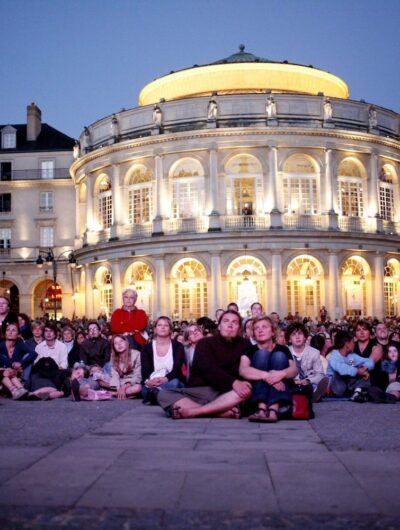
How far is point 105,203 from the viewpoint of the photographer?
50344 mm

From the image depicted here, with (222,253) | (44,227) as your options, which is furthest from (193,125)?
(44,227)

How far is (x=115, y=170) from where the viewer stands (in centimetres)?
4822

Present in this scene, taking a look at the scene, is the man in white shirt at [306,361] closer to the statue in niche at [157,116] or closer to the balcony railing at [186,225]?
the balcony railing at [186,225]

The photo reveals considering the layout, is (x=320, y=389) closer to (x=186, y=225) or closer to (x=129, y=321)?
(x=129, y=321)

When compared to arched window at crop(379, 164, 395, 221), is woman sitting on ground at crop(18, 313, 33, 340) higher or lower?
lower

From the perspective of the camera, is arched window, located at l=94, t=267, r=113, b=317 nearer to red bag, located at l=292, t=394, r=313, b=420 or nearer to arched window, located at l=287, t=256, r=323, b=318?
arched window, located at l=287, t=256, r=323, b=318

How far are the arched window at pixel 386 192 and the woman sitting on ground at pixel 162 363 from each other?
3704 centimetres

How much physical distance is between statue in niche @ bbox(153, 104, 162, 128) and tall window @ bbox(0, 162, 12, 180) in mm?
18045

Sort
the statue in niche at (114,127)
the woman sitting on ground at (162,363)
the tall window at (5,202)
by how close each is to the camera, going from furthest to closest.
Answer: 1. the tall window at (5,202)
2. the statue in niche at (114,127)
3. the woman sitting on ground at (162,363)

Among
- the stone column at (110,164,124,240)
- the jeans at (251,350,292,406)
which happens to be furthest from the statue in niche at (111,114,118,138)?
the jeans at (251,350,292,406)

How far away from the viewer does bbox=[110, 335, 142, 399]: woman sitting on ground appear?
46.7 feet

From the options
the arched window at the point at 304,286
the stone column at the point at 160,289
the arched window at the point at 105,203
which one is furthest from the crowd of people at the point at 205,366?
the arched window at the point at 105,203

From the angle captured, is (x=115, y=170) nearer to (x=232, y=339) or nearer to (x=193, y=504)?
(x=232, y=339)

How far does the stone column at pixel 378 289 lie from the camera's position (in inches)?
1833
